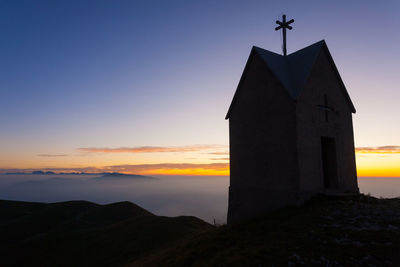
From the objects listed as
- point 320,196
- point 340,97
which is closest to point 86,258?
point 320,196

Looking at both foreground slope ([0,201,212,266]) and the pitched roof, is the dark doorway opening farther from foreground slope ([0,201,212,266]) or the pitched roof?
foreground slope ([0,201,212,266])

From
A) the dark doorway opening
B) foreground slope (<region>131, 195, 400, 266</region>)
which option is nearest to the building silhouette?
the dark doorway opening

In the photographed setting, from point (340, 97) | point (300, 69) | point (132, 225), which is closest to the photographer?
point (300, 69)

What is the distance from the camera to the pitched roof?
527 inches

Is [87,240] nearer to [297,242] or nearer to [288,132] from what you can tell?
[288,132]

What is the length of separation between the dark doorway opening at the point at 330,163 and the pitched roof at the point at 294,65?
333cm

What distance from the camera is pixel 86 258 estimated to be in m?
22.5

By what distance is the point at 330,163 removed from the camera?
14.2 m

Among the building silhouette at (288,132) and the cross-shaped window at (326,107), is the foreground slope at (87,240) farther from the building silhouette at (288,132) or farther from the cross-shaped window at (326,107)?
the cross-shaped window at (326,107)

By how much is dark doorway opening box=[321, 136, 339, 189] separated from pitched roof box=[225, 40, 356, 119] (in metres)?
3.33

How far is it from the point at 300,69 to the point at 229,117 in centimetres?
520

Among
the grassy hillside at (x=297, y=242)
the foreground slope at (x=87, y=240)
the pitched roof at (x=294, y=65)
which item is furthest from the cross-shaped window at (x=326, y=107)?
the foreground slope at (x=87, y=240)

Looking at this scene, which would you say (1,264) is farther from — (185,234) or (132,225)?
(185,234)

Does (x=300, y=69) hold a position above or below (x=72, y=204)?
above
